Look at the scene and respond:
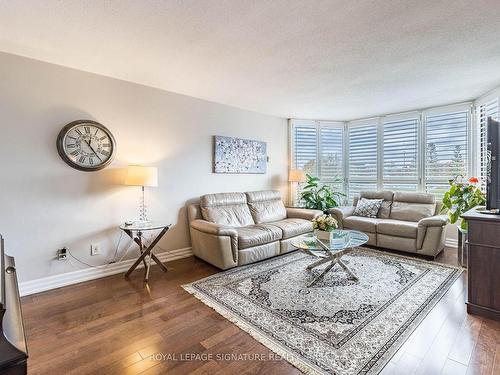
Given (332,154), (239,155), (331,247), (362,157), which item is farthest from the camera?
(332,154)

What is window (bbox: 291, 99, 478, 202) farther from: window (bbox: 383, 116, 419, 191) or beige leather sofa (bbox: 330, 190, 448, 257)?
beige leather sofa (bbox: 330, 190, 448, 257)

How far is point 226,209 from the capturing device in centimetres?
399

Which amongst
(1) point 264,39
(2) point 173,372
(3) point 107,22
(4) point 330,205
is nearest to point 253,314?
(2) point 173,372

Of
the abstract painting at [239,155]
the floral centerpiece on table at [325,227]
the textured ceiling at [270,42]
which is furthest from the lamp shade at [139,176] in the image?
the floral centerpiece on table at [325,227]

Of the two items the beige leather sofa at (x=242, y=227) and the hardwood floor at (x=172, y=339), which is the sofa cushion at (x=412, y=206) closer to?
the beige leather sofa at (x=242, y=227)

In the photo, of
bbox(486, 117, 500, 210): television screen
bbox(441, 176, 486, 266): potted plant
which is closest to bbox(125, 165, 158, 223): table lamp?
bbox(486, 117, 500, 210): television screen

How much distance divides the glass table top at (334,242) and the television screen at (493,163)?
122cm

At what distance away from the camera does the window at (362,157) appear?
17.2 feet

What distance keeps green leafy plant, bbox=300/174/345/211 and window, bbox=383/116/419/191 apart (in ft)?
3.26

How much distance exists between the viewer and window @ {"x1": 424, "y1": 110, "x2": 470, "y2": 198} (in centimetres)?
423

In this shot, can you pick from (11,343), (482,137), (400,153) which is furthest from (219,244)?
(482,137)

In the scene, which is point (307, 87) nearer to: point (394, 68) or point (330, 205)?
point (394, 68)

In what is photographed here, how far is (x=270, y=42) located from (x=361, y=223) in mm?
3174

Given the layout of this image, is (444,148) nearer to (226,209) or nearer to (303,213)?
(303,213)
